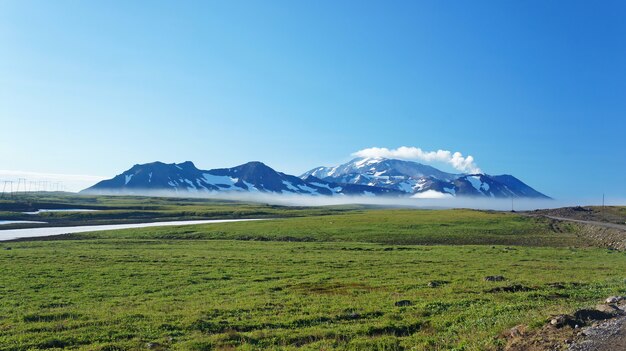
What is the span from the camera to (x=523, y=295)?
A: 24.7m

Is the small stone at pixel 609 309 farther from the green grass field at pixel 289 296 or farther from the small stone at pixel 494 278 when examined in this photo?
the small stone at pixel 494 278

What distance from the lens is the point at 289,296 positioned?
89.1ft

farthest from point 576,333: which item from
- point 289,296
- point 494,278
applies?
point 494,278

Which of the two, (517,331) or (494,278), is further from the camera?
(494,278)

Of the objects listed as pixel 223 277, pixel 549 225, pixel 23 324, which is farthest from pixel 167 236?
pixel 549 225

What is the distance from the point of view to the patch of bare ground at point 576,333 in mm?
13137

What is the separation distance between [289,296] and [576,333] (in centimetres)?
1621

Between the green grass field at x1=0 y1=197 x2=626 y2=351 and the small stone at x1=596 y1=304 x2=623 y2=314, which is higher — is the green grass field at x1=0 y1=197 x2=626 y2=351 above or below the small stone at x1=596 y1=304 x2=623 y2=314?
below

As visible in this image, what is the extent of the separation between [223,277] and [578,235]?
7117 cm

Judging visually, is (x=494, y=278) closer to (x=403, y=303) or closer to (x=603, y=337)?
(x=403, y=303)

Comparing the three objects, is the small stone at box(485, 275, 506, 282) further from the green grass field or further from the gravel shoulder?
the gravel shoulder

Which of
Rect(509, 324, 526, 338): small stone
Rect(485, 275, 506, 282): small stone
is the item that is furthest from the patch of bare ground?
Rect(485, 275, 506, 282): small stone

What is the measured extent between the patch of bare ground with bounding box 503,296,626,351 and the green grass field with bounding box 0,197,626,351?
23.5 inches

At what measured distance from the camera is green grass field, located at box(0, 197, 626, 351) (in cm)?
1766
